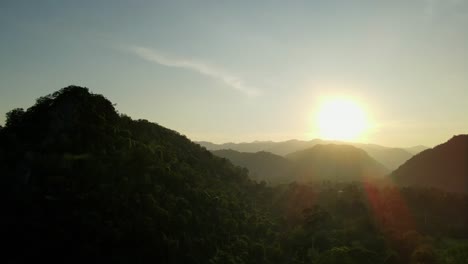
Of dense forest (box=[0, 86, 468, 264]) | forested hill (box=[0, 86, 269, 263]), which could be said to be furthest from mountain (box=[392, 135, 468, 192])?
forested hill (box=[0, 86, 269, 263])

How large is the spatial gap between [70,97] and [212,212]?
34887 millimetres

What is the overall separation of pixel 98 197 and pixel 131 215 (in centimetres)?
538

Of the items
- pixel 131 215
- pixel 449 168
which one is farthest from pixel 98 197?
pixel 449 168

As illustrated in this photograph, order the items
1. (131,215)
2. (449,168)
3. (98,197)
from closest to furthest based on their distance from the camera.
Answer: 1. (98,197)
2. (131,215)
3. (449,168)

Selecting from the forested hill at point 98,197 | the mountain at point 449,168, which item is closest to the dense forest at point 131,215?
the forested hill at point 98,197

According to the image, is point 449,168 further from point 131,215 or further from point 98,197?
point 98,197

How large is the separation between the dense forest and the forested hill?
0.15 m

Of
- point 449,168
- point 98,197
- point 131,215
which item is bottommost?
point 131,215

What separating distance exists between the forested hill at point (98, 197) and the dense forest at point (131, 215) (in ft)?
0.50

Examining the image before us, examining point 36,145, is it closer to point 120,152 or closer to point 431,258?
point 120,152

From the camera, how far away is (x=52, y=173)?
191ft

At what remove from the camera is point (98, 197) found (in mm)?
56500

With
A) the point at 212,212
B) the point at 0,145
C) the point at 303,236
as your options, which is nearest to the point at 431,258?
the point at 303,236

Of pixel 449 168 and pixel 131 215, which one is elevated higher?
pixel 449 168
